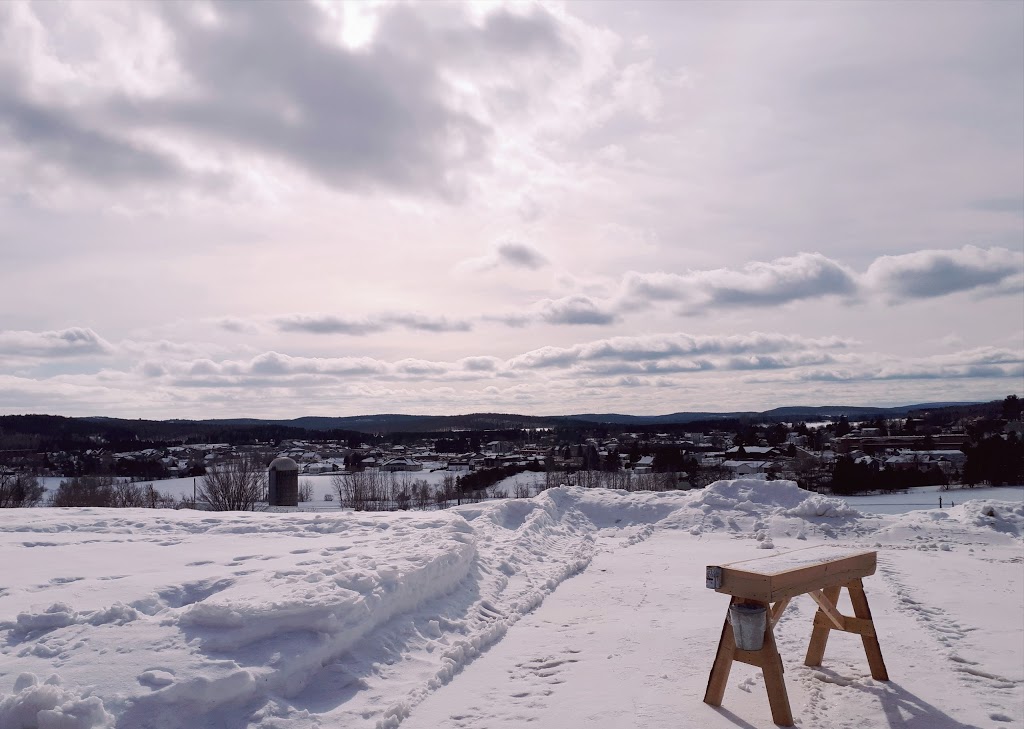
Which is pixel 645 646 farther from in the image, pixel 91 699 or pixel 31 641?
pixel 31 641

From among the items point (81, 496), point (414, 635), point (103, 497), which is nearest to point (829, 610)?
point (414, 635)

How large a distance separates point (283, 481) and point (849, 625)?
2078cm

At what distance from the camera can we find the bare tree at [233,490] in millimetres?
36897

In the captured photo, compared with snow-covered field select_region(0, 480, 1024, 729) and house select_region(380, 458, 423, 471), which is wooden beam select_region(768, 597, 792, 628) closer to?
snow-covered field select_region(0, 480, 1024, 729)

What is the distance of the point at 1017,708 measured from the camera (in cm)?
565

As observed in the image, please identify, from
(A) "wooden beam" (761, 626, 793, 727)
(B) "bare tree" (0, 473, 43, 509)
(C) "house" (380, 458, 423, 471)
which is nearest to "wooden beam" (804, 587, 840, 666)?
(A) "wooden beam" (761, 626, 793, 727)

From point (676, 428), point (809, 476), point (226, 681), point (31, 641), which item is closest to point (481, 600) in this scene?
point (226, 681)

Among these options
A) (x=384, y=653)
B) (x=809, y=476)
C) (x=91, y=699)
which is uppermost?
(x=91, y=699)

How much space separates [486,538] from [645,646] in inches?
210

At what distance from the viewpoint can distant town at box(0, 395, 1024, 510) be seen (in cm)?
5425

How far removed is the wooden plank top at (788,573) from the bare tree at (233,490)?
3187 centimetres

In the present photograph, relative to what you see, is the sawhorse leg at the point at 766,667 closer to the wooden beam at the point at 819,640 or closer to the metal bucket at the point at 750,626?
the metal bucket at the point at 750,626

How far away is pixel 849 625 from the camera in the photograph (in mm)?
6367

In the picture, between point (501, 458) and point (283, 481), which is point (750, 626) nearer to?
point (283, 481)
